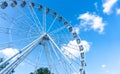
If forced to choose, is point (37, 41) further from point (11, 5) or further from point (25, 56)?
point (11, 5)

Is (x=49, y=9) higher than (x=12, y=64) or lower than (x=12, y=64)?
higher

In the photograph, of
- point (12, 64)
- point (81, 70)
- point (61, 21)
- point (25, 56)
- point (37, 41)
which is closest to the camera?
point (12, 64)

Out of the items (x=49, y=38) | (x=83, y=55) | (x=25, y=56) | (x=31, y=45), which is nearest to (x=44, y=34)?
(x=49, y=38)

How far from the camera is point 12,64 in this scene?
26.9 metres

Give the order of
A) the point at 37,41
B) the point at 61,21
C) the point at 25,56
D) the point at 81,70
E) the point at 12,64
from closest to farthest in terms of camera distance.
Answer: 1. the point at 12,64
2. the point at 25,56
3. the point at 37,41
4. the point at 81,70
5. the point at 61,21

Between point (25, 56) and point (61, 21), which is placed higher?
point (61, 21)

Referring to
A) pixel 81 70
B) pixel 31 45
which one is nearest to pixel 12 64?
pixel 31 45

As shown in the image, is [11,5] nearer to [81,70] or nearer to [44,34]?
[44,34]

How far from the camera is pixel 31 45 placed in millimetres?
31656

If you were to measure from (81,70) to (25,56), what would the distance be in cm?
1118

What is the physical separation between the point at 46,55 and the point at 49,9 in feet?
27.8

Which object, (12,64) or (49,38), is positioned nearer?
(12,64)

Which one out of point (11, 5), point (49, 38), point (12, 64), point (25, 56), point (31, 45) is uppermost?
point (11, 5)

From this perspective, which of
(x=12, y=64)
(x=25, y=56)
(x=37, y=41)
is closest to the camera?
(x=12, y=64)
